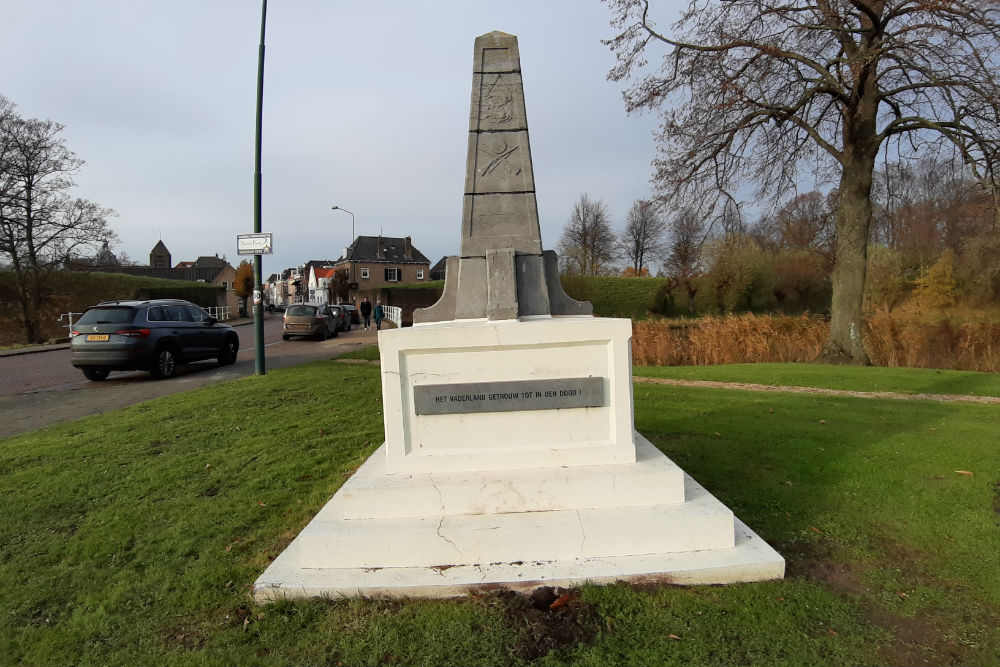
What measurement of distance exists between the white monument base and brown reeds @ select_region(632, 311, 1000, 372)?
1264cm

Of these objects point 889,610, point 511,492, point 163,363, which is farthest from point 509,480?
point 163,363

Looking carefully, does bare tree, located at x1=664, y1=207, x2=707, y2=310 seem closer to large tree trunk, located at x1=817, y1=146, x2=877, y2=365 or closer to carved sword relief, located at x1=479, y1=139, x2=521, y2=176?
large tree trunk, located at x1=817, y1=146, x2=877, y2=365

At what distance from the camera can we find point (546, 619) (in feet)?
8.91

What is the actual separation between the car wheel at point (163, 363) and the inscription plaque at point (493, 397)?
1064 centimetres

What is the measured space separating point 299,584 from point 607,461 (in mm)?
2011

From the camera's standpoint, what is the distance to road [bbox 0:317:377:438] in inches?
336

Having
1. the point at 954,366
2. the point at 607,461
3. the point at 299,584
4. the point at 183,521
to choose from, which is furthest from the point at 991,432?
the point at 954,366

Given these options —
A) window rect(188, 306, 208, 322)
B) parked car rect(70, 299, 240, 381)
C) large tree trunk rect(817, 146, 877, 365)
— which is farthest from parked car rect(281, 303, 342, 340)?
large tree trunk rect(817, 146, 877, 365)

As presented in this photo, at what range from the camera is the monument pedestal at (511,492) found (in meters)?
3.10

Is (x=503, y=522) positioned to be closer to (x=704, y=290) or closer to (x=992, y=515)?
(x=992, y=515)

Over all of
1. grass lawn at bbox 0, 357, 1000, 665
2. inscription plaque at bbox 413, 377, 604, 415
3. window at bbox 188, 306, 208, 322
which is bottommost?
grass lawn at bbox 0, 357, 1000, 665

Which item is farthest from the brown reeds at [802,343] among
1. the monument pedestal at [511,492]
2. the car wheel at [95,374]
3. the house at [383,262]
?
the house at [383,262]

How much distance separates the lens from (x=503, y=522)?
328 centimetres

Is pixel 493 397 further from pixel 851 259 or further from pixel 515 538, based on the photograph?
pixel 851 259
